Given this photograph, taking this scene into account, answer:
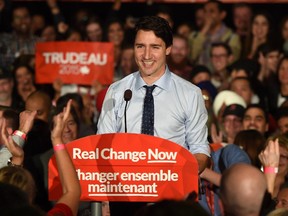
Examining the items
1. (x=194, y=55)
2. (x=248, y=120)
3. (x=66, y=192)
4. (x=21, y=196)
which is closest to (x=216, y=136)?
(x=248, y=120)

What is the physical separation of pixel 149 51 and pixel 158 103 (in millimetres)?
331

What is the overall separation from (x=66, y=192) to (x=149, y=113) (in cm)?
139

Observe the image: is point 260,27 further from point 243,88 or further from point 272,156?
point 272,156

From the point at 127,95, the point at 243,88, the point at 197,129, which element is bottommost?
the point at 243,88

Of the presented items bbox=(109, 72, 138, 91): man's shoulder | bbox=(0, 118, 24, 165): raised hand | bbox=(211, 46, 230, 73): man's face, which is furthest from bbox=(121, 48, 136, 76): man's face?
bbox=(0, 118, 24, 165): raised hand

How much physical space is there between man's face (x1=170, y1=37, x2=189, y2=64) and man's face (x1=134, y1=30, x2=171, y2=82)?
549 centimetres

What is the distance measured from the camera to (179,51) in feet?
39.2

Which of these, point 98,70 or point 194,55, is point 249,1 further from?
point 98,70

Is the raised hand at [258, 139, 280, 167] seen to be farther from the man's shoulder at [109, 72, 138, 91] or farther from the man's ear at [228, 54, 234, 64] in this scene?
the man's ear at [228, 54, 234, 64]

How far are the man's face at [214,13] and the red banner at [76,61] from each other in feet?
5.60

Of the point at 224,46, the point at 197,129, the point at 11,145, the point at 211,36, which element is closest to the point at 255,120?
the point at 224,46

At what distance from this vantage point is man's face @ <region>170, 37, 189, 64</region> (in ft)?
39.2

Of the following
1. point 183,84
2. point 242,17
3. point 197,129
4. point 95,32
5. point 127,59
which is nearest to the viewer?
point 197,129

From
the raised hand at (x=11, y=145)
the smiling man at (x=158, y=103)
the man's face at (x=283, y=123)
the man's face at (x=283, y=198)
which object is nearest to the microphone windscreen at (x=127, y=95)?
the smiling man at (x=158, y=103)
